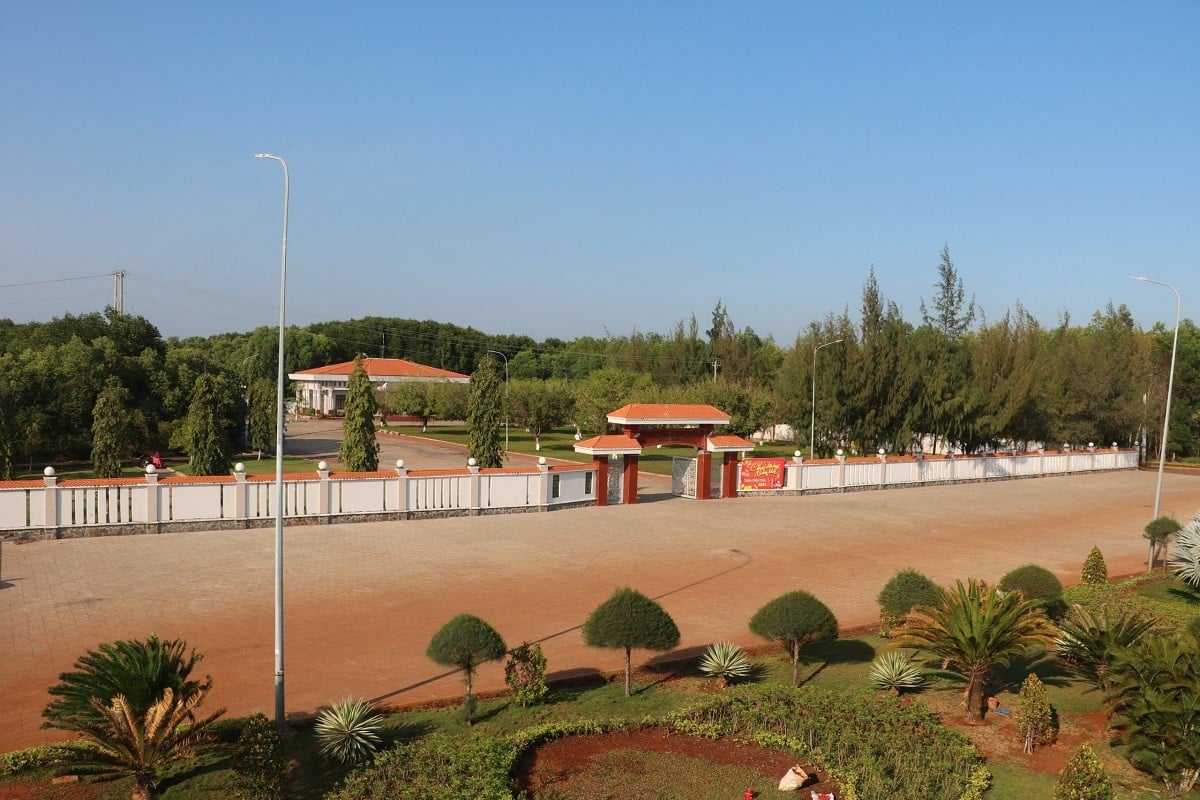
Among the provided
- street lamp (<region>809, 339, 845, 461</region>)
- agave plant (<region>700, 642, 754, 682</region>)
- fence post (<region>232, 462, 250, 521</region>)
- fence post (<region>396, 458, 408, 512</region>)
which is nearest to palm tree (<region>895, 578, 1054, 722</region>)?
agave plant (<region>700, 642, 754, 682</region>)

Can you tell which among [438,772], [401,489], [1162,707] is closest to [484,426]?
[401,489]

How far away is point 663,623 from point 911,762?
9.58 feet

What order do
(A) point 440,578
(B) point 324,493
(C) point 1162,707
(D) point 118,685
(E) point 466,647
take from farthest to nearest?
(B) point 324,493
(A) point 440,578
(E) point 466,647
(C) point 1162,707
(D) point 118,685

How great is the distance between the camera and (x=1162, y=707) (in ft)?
25.3

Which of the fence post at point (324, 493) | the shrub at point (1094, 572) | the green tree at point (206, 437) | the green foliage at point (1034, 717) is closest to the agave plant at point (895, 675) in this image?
the green foliage at point (1034, 717)

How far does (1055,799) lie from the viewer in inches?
276

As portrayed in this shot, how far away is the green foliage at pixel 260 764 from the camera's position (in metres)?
6.73

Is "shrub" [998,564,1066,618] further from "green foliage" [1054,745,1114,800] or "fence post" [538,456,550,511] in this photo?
"fence post" [538,456,550,511]

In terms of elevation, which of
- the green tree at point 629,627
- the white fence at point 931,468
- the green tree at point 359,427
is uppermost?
the green tree at point 359,427

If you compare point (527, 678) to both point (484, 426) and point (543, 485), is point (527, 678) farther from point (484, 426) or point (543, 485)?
point (484, 426)

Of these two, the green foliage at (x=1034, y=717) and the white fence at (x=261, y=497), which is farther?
the white fence at (x=261, y=497)

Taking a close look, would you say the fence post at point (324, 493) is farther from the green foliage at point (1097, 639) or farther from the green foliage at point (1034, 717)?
the green foliage at point (1034, 717)

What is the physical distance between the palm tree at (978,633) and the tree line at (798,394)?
20.2 m

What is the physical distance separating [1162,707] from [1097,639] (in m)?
2.31
